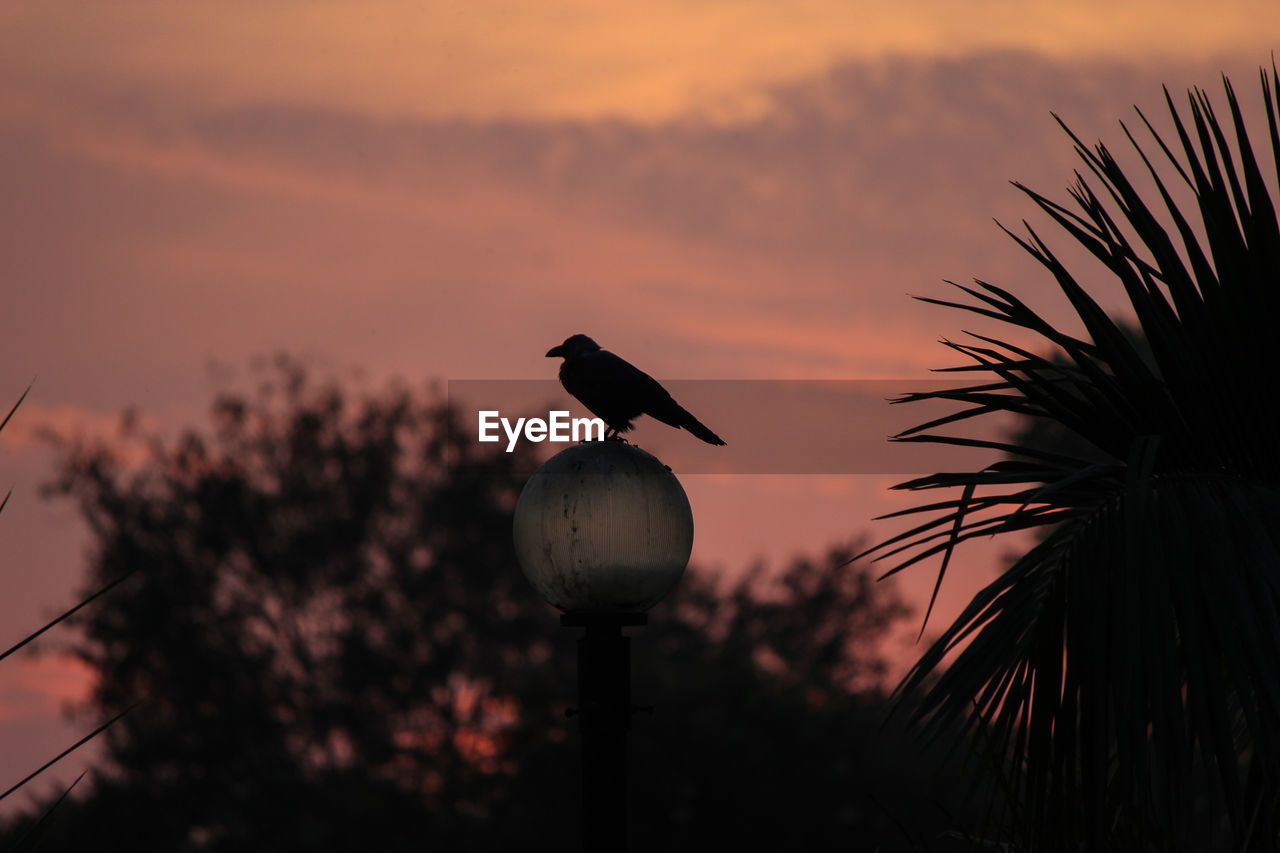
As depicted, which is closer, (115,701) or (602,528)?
(602,528)

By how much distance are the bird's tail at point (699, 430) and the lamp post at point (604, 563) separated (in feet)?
4.67

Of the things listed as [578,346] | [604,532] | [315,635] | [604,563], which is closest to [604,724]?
[604,563]

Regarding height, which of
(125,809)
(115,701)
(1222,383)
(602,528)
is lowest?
(125,809)

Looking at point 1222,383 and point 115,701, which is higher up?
point 1222,383

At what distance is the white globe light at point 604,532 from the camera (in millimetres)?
5324

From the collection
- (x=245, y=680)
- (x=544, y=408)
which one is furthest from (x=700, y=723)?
(x=245, y=680)

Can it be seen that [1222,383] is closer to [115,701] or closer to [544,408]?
[544,408]

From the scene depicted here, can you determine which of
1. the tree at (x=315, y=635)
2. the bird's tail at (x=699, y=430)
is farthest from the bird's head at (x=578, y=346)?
the tree at (x=315, y=635)

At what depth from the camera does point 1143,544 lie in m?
4.76

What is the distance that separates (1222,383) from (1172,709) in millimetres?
1451

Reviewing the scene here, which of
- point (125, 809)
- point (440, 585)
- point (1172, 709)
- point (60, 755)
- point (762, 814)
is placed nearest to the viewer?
point (60, 755)

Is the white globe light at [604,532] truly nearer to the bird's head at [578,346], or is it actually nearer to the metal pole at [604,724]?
the metal pole at [604,724]

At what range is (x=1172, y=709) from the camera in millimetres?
4508

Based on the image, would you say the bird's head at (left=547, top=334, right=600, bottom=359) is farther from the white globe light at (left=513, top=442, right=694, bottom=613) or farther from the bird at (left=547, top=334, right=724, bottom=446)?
the white globe light at (left=513, top=442, right=694, bottom=613)
